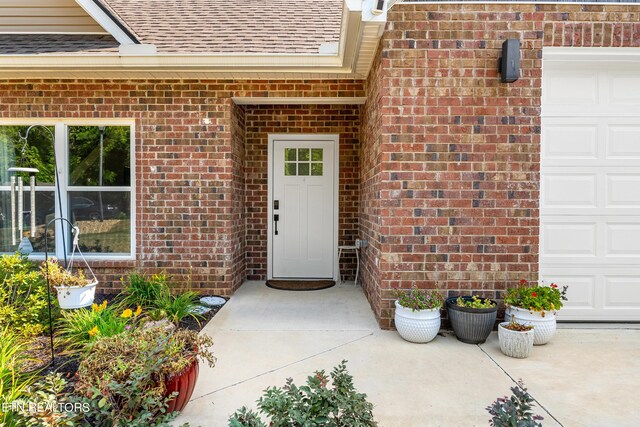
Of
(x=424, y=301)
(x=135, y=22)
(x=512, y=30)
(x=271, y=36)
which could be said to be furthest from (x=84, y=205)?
(x=512, y=30)

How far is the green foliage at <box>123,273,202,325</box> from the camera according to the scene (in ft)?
13.1

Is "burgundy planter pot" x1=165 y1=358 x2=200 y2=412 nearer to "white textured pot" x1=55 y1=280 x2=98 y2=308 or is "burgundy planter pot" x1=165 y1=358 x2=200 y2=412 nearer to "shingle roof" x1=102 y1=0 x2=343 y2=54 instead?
"white textured pot" x1=55 y1=280 x2=98 y2=308

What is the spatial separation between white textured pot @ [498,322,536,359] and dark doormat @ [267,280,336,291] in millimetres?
2833

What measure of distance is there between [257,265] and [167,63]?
3.22 meters

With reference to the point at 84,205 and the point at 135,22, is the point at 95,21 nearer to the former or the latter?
the point at 135,22

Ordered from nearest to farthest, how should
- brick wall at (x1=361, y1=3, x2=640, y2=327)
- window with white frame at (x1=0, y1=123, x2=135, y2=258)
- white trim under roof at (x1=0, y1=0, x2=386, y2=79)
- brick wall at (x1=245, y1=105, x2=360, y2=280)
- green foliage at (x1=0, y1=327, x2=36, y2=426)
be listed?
green foliage at (x1=0, y1=327, x2=36, y2=426), brick wall at (x1=361, y1=3, x2=640, y2=327), white trim under roof at (x1=0, y1=0, x2=386, y2=79), window with white frame at (x1=0, y1=123, x2=135, y2=258), brick wall at (x1=245, y1=105, x2=360, y2=280)

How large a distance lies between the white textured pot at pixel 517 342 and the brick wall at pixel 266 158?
3065 mm

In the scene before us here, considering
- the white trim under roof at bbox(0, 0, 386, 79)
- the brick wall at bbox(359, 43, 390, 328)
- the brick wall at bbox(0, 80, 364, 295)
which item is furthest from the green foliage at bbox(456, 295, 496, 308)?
the brick wall at bbox(0, 80, 364, 295)

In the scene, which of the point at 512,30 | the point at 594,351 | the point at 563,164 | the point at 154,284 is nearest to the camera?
the point at 594,351

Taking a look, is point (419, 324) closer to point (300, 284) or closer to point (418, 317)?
point (418, 317)

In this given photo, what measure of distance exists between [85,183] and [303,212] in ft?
10.3

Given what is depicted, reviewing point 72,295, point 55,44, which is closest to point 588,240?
point 72,295

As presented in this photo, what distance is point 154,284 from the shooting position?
4.47 m

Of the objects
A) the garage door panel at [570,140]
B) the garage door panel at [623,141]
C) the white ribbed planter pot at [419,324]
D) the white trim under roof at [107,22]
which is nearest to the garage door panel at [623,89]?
the garage door panel at [623,141]
